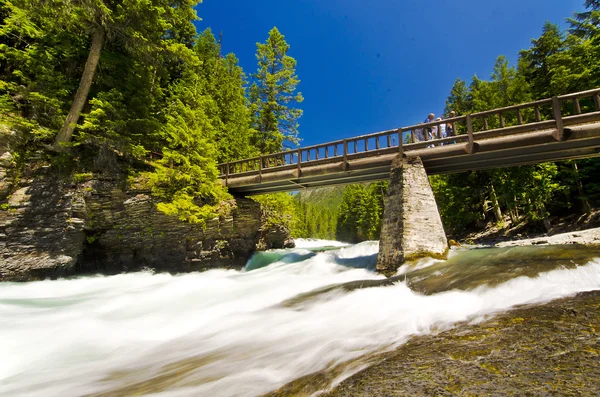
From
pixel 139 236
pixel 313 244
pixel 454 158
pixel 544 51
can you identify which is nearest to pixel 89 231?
pixel 139 236

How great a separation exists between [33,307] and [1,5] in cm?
1625

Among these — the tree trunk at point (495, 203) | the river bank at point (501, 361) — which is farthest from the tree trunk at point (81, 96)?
the tree trunk at point (495, 203)

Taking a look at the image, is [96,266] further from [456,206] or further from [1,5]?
A: [456,206]

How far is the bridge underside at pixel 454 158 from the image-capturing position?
8.87 metres

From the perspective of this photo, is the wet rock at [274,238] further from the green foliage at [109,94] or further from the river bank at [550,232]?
the river bank at [550,232]

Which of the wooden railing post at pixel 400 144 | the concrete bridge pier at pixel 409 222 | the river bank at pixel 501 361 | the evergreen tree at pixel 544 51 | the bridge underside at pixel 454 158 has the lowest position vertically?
the river bank at pixel 501 361

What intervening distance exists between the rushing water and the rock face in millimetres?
2528

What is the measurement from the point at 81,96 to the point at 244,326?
525 inches

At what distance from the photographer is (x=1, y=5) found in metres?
13.7

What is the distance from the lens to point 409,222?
9.77 meters

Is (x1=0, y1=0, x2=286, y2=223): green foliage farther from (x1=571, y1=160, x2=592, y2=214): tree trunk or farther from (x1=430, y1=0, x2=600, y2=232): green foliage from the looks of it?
(x1=571, y1=160, x2=592, y2=214): tree trunk

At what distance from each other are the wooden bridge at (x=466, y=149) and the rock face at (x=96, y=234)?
440 cm

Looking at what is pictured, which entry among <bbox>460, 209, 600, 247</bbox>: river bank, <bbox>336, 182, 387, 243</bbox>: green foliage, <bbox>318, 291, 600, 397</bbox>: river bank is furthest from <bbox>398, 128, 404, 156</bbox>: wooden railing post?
<bbox>336, 182, 387, 243</bbox>: green foliage

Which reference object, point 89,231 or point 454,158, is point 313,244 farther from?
point 454,158
